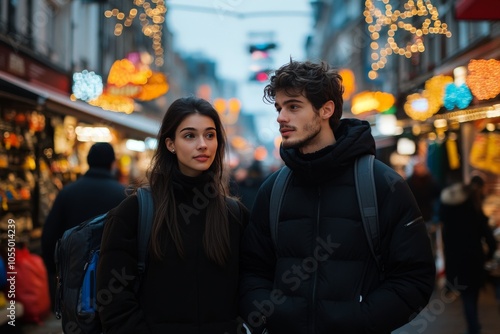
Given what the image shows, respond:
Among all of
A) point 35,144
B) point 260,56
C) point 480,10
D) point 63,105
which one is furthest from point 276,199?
point 260,56

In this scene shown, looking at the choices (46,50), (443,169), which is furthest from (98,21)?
(443,169)

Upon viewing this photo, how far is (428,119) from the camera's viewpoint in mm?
11023

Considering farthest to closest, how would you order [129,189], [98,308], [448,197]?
[448,197]
[129,189]
[98,308]

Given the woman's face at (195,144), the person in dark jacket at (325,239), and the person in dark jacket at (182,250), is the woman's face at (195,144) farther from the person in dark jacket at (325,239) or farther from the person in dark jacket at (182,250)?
the person in dark jacket at (325,239)

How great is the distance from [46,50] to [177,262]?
1471 cm

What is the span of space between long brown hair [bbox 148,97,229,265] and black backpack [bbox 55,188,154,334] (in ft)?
0.19

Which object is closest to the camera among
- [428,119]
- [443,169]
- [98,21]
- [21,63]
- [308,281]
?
[308,281]

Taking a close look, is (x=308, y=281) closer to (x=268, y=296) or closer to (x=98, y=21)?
(x=268, y=296)

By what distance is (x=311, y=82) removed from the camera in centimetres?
291

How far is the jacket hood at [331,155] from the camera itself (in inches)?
111

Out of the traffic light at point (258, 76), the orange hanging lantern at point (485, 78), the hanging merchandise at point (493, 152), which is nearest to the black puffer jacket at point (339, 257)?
the orange hanging lantern at point (485, 78)

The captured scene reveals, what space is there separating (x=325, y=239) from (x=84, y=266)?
52.0 inches

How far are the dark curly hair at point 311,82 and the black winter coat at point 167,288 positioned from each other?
35.2 inches

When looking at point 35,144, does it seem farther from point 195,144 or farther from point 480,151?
point 195,144
